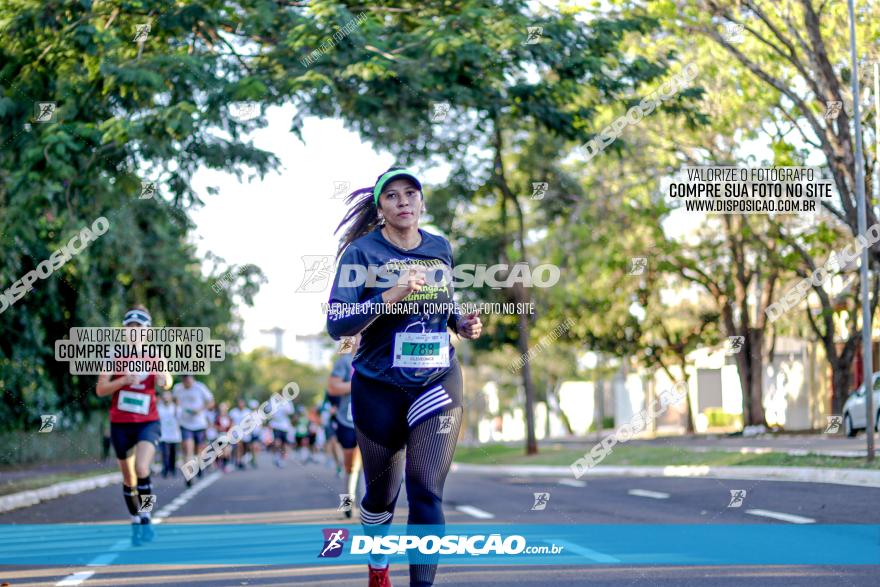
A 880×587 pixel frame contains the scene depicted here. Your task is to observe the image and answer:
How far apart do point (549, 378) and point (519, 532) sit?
57889 millimetres

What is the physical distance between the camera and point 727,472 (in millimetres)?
19484

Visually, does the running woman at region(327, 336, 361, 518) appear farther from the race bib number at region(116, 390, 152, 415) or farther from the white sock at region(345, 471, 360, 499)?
the race bib number at region(116, 390, 152, 415)

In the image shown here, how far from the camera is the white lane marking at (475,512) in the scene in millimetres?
12768

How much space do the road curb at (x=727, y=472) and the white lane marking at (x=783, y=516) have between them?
293cm

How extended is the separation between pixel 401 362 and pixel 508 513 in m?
7.65

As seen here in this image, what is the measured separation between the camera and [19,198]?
15891 mm

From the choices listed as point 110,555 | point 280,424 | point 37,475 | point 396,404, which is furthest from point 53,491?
point 396,404

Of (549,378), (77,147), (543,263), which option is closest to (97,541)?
(77,147)

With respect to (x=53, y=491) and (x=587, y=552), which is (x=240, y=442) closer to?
(x=53, y=491)

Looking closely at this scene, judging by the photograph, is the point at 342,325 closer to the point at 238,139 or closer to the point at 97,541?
the point at 97,541

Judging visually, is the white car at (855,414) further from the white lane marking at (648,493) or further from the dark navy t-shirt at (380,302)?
the dark navy t-shirt at (380,302)

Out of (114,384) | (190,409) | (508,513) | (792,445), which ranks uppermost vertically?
(114,384)

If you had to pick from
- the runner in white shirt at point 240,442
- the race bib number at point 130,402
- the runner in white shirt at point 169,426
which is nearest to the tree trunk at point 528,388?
the runner in white shirt at point 240,442

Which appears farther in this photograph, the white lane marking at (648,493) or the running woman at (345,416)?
the white lane marking at (648,493)
